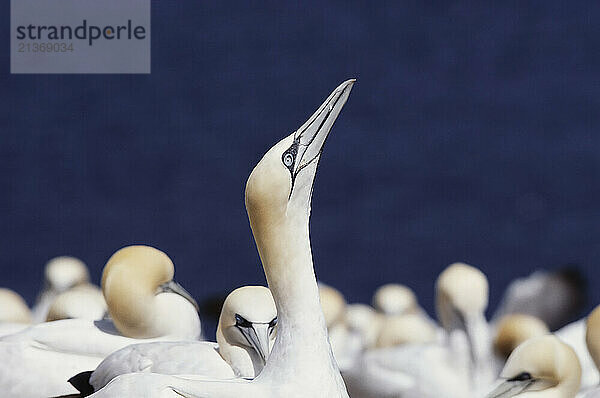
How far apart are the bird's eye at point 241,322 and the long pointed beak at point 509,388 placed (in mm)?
1115

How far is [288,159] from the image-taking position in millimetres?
3012

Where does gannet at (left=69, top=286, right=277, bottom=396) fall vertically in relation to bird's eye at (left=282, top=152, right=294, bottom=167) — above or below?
below

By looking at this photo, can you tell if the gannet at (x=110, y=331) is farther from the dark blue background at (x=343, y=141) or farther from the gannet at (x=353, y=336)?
the dark blue background at (x=343, y=141)

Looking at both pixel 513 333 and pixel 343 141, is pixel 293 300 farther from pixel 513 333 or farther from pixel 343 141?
pixel 343 141

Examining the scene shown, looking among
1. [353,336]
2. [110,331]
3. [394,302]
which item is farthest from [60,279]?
[110,331]

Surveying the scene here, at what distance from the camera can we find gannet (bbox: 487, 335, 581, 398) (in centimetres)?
457

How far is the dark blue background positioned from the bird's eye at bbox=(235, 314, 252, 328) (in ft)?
19.6

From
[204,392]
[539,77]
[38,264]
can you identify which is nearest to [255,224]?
[204,392]

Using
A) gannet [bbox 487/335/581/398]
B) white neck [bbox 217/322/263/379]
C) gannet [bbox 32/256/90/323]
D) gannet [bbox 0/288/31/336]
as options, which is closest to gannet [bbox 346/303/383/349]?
gannet [bbox 32/256/90/323]

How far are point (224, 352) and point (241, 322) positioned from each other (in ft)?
0.38

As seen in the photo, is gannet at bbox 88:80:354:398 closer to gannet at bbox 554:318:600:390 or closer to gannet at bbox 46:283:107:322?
gannet at bbox 554:318:600:390

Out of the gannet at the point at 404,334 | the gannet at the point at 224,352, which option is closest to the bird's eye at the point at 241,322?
the gannet at the point at 224,352

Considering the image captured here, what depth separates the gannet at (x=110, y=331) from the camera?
464 centimetres

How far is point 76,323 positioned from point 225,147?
624 centimetres
